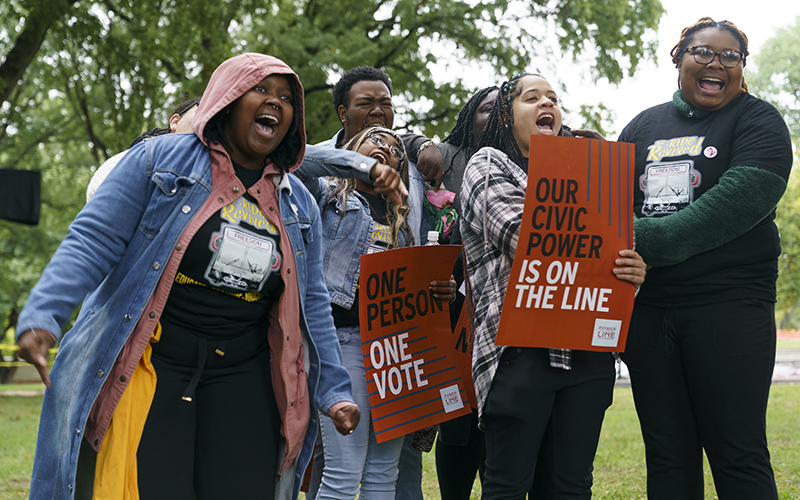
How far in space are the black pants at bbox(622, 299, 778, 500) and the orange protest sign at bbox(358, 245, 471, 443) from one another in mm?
872

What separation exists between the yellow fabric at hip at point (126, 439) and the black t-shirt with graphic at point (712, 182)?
7.22 ft

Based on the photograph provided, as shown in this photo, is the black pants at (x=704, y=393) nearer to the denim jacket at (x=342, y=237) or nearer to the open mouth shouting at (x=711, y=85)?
the open mouth shouting at (x=711, y=85)

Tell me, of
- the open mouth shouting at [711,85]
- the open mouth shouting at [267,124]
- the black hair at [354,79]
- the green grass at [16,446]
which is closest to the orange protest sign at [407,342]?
the open mouth shouting at [267,124]

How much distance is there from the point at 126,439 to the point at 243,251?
704 millimetres

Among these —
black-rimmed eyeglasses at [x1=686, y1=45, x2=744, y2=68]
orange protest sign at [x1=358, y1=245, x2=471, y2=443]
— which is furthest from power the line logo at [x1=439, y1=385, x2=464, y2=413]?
black-rimmed eyeglasses at [x1=686, y1=45, x2=744, y2=68]

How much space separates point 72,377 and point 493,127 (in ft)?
7.18

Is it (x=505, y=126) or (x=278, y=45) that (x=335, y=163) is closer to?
(x=505, y=126)

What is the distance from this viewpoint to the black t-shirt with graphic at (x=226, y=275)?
244 cm

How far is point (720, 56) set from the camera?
332cm

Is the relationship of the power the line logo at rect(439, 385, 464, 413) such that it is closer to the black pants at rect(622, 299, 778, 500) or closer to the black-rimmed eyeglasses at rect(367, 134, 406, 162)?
the black pants at rect(622, 299, 778, 500)

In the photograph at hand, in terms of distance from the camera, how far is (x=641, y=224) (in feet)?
10.4

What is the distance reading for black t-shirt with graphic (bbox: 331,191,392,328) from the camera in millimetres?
3512

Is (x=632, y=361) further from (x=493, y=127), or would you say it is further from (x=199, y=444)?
(x=199, y=444)

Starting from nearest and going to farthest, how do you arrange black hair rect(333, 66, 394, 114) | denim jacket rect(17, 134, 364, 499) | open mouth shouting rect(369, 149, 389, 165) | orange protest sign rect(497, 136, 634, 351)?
denim jacket rect(17, 134, 364, 499), orange protest sign rect(497, 136, 634, 351), open mouth shouting rect(369, 149, 389, 165), black hair rect(333, 66, 394, 114)
